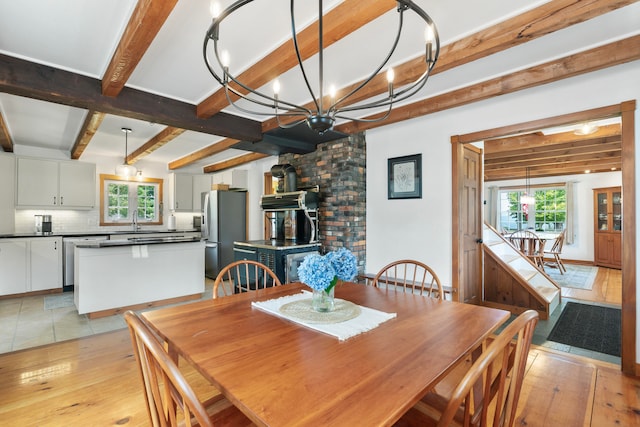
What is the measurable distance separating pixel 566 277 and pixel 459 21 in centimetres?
600

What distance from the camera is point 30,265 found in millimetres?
4594

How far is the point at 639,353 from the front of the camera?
87.9 inches

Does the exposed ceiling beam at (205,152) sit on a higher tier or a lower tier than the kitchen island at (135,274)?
higher

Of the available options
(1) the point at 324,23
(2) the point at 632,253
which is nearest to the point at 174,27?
(1) the point at 324,23

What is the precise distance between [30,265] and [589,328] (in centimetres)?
718

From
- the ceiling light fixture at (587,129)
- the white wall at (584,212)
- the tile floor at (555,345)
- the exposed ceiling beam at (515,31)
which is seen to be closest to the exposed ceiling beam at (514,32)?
the exposed ceiling beam at (515,31)

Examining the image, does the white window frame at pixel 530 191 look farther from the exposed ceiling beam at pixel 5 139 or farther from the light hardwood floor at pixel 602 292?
the exposed ceiling beam at pixel 5 139

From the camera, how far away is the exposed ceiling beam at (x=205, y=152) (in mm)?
4509

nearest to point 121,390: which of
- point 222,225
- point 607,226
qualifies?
point 222,225

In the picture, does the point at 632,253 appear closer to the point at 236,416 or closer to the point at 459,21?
the point at 459,21

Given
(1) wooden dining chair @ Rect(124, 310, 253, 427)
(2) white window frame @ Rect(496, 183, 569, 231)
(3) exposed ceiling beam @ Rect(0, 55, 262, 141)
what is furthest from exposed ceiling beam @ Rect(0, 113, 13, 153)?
(2) white window frame @ Rect(496, 183, 569, 231)

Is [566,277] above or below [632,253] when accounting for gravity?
below

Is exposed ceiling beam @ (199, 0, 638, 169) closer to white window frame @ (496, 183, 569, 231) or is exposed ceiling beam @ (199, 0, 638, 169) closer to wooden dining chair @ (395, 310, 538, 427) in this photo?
wooden dining chair @ (395, 310, 538, 427)

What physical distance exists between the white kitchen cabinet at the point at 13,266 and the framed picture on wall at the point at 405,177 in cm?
526
